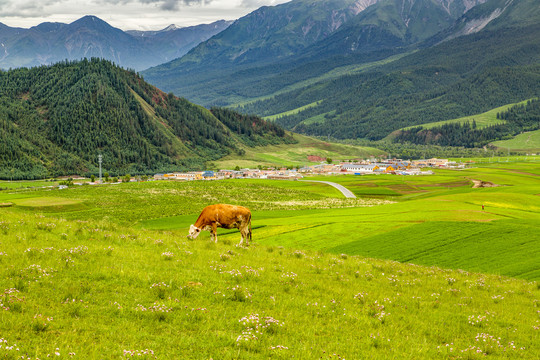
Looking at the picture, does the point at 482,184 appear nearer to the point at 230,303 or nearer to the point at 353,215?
the point at 353,215

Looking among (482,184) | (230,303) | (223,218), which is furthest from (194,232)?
(482,184)

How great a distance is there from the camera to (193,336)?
1236 centimetres

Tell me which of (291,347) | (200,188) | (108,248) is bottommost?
(200,188)

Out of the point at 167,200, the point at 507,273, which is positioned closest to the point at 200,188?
the point at 167,200

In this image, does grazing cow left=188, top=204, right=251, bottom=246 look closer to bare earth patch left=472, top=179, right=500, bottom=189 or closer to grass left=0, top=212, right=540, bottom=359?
grass left=0, top=212, right=540, bottom=359

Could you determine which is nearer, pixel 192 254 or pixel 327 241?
pixel 192 254

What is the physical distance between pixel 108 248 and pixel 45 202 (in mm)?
85632

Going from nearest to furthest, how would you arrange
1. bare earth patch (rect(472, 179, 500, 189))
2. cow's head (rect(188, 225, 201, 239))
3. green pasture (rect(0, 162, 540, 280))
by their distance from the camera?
cow's head (rect(188, 225, 201, 239)) → green pasture (rect(0, 162, 540, 280)) → bare earth patch (rect(472, 179, 500, 189))

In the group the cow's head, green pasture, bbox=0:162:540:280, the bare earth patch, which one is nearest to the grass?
the cow's head

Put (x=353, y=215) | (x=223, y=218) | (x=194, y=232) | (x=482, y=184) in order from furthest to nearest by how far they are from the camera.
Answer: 1. (x=482, y=184)
2. (x=353, y=215)
3. (x=194, y=232)
4. (x=223, y=218)

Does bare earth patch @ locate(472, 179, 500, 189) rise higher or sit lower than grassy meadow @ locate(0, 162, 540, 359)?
lower

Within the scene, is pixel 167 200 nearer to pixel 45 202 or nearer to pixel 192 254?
pixel 45 202

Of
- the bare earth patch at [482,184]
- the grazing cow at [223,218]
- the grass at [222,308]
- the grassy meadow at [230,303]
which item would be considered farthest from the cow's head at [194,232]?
the bare earth patch at [482,184]

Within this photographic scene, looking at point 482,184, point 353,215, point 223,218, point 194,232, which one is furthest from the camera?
point 482,184
